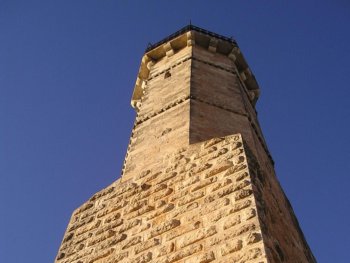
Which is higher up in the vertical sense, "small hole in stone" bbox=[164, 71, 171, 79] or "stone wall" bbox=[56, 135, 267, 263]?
"small hole in stone" bbox=[164, 71, 171, 79]

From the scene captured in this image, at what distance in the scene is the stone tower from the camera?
3818mm

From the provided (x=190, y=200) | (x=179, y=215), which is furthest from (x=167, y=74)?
(x=179, y=215)

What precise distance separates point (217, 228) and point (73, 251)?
1.92 metres

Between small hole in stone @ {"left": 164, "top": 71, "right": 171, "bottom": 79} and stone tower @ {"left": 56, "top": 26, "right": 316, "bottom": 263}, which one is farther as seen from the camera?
small hole in stone @ {"left": 164, "top": 71, "right": 171, "bottom": 79}

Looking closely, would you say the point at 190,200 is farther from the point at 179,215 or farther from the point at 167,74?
the point at 167,74

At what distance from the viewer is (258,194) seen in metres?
4.21

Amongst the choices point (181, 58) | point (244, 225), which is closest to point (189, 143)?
point (244, 225)

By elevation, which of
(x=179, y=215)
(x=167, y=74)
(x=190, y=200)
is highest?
(x=167, y=74)

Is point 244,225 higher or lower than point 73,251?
lower

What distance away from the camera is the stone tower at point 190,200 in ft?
12.5

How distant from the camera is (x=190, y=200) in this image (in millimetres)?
4496

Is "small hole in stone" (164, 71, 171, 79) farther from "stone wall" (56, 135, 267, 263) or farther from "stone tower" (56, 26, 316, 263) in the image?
"stone wall" (56, 135, 267, 263)

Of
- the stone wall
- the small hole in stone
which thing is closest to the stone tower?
the stone wall

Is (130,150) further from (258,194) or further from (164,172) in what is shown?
(258,194)
